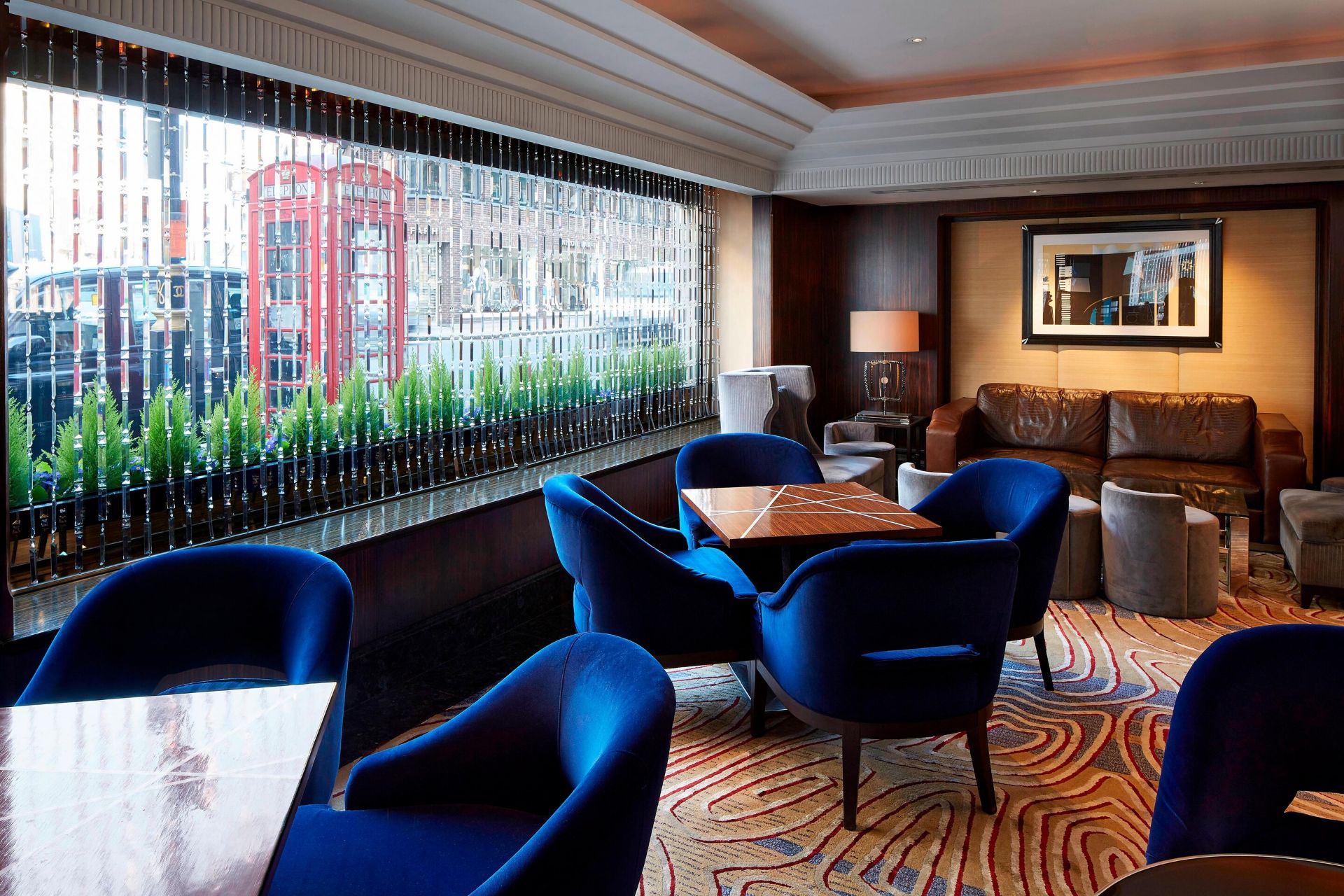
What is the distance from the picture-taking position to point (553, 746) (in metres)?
1.70

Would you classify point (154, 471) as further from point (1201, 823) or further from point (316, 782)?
point (1201, 823)

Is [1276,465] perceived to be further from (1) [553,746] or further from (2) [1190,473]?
(1) [553,746]

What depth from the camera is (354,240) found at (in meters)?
3.68

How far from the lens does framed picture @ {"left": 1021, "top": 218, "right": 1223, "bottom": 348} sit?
6.59 m

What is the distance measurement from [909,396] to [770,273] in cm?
166

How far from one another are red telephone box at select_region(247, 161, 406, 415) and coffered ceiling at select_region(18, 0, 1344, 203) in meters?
0.37

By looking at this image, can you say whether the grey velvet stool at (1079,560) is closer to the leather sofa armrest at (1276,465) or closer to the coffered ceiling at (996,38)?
the leather sofa armrest at (1276,465)

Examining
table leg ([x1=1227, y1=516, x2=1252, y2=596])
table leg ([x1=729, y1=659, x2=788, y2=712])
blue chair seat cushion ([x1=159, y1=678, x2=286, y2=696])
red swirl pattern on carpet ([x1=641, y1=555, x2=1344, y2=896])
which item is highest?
blue chair seat cushion ([x1=159, y1=678, x2=286, y2=696])

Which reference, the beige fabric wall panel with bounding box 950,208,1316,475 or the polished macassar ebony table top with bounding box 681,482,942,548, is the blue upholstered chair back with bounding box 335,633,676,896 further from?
the beige fabric wall panel with bounding box 950,208,1316,475

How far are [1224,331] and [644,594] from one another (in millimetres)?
5369

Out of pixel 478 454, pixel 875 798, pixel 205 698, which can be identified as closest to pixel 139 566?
pixel 205 698

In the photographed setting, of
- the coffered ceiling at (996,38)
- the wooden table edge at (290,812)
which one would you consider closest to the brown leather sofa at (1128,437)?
the coffered ceiling at (996,38)

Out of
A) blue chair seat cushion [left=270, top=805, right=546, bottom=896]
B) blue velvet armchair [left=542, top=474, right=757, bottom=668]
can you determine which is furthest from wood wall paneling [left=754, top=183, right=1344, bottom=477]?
blue chair seat cushion [left=270, top=805, right=546, bottom=896]

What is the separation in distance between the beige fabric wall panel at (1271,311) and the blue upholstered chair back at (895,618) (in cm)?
494
